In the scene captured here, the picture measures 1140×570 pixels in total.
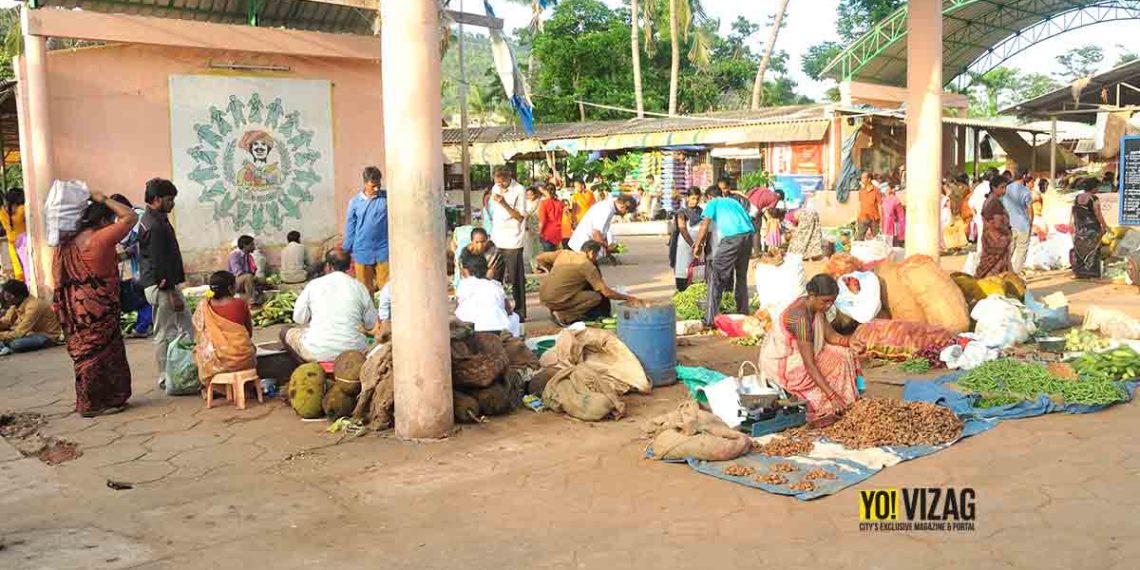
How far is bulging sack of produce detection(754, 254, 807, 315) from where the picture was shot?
30.8ft

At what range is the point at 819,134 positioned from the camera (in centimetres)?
2142

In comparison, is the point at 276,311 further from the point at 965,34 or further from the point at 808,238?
the point at 965,34

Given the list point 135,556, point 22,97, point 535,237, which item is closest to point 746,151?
point 535,237

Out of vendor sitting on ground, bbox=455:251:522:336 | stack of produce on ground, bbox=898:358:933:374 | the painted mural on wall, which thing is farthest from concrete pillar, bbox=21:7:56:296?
stack of produce on ground, bbox=898:358:933:374

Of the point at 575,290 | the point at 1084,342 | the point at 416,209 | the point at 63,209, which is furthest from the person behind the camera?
the point at 575,290

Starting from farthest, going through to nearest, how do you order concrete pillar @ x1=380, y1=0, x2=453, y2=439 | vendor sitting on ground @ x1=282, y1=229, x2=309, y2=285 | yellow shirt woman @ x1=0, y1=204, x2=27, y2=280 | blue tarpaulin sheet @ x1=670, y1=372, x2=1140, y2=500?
vendor sitting on ground @ x1=282, y1=229, x2=309, y2=285
yellow shirt woman @ x1=0, y1=204, x2=27, y2=280
concrete pillar @ x1=380, y1=0, x2=453, y2=439
blue tarpaulin sheet @ x1=670, y1=372, x2=1140, y2=500

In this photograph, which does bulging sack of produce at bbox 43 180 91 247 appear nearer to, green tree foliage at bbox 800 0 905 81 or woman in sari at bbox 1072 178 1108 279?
woman in sari at bbox 1072 178 1108 279

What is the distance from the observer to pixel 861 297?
28.2 feet

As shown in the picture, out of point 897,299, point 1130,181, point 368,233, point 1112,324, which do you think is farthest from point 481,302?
point 1130,181

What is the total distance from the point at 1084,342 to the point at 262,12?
10.5m

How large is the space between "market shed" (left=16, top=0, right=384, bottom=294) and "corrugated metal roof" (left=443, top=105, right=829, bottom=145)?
308 inches

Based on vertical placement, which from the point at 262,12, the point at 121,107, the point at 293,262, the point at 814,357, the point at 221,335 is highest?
the point at 262,12

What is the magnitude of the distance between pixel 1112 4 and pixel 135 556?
28.7 meters

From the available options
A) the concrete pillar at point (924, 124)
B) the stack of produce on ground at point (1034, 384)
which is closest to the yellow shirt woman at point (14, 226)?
the concrete pillar at point (924, 124)
